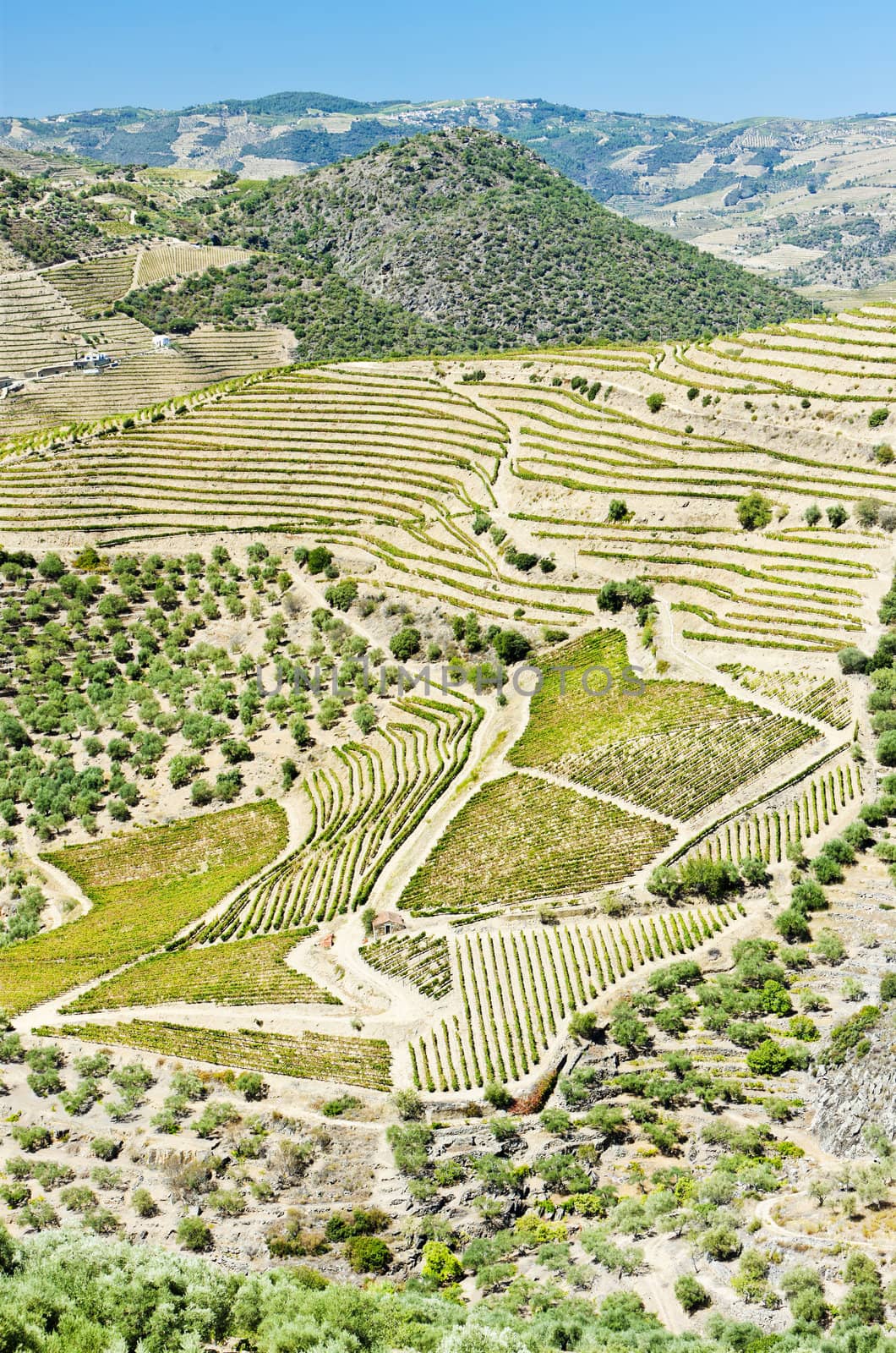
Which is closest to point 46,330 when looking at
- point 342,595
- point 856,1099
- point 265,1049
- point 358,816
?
point 342,595

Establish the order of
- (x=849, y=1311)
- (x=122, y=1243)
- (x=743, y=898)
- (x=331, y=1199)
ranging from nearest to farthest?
1. (x=849, y=1311)
2. (x=122, y=1243)
3. (x=331, y=1199)
4. (x=743, y=898)

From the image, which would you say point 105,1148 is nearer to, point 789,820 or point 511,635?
point 789,820

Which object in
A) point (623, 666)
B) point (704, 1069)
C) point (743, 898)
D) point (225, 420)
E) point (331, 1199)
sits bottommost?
point (331, 1199)

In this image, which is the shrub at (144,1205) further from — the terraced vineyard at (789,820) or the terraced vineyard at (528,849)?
the terraced vineyard at (789,820)

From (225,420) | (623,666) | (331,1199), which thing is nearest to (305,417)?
(225,420)

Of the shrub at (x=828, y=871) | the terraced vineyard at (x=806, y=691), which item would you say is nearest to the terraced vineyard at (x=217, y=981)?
the shrub at (x=828, y=871)

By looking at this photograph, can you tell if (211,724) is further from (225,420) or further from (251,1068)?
(225,420)

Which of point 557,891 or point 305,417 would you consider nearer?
point 557,891
